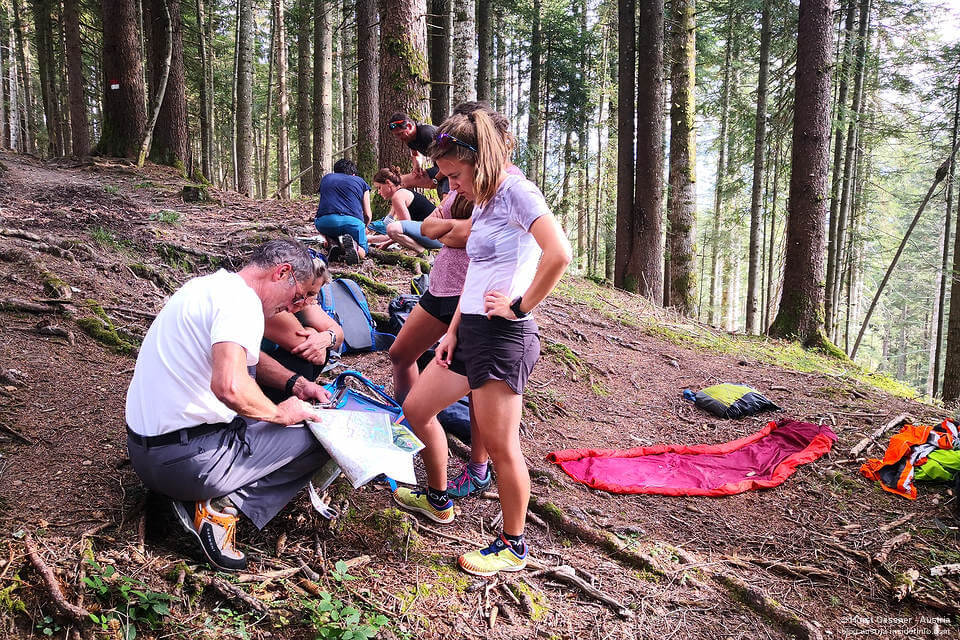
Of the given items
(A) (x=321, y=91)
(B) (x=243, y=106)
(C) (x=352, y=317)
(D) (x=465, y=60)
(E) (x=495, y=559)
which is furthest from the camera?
(B) (x=243, y=106)

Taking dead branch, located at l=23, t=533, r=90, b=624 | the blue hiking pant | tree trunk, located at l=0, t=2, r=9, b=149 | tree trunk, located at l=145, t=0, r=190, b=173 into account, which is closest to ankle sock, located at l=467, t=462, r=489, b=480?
dead branch, located at l=23, t=533, r=90, b=624

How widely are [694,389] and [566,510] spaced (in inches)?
124

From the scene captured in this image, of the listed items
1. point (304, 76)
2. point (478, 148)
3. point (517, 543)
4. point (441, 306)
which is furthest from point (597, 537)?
point (304, 76)

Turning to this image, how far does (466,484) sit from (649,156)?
8546mm

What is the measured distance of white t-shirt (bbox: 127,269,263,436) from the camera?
231cm

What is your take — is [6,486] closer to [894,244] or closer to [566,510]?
[566,510]

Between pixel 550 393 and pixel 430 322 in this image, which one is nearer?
pixel 430 322

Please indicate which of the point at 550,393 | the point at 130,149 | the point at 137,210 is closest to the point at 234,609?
the point at 550,393

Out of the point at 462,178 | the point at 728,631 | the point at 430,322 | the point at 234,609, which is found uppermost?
the point at 462,178

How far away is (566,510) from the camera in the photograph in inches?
139

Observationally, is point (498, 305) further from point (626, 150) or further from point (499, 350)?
point (626, 150)

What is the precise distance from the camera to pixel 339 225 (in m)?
6.15

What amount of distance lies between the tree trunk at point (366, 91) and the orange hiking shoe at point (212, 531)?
20.0ft

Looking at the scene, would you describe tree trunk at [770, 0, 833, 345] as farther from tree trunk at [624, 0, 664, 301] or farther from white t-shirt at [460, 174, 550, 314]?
white t-shirt at [460, 174, 550, 314]
